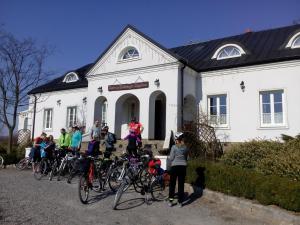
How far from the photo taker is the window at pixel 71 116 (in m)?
23.7

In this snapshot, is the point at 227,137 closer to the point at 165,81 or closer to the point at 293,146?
the point at 165,81

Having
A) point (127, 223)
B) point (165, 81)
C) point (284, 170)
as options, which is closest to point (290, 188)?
point (284, 170)

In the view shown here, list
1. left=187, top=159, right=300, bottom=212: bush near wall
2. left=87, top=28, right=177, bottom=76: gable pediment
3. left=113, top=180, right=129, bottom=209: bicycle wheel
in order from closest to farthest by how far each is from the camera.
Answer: left=187, top=159, right=300, bottom=212: bush near wall → left=113, top=180, right=129, bottom=209: bicycle wheel → left=87, top=28, right=177, bottom=76: gable pediment

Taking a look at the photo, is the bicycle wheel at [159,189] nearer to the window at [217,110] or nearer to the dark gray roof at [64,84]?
the window at [217,110]

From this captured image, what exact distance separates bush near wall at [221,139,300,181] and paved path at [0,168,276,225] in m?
1.87

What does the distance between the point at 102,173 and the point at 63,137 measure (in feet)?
15.0

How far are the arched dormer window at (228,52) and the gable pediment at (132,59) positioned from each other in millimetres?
3389

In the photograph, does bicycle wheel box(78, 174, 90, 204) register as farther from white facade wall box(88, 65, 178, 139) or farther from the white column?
the white column

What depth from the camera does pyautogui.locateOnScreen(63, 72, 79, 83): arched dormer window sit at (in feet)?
81.9

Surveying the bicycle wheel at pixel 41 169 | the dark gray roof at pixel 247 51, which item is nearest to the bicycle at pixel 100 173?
the bicycle wheel at pixel 41 169

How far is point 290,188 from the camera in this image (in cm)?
738

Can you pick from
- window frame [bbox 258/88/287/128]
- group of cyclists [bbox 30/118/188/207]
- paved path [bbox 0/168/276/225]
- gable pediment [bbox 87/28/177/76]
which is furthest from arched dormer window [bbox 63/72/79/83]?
paved path [bbox 0/168/276/225]

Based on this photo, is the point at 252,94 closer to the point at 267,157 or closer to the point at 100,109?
the point at 267,157

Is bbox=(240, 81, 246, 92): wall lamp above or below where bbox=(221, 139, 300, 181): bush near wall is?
above
